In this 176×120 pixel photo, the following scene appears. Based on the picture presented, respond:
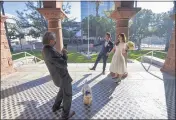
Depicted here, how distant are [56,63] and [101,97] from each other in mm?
1842

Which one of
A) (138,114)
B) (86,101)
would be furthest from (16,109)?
(138,114)

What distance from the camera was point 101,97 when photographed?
401cm

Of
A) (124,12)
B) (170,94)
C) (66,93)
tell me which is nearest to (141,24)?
(124,12)

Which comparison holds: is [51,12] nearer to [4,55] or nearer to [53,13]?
[53,13]

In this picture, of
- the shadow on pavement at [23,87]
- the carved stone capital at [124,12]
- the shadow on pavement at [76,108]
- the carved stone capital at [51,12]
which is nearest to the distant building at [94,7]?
the carved stone capital at [124,12]

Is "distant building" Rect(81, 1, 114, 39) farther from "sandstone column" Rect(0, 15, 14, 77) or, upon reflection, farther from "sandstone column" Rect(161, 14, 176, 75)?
"sandstone column" Rect(0, 15, 14, 77)

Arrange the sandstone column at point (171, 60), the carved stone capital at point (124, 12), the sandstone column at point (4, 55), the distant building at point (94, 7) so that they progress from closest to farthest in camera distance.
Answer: the carved stone capital at point (124, 12)
the sandstone column at point (4, 55)
the sandstone column at point (171, 60)
the distant building at point (94, 7)

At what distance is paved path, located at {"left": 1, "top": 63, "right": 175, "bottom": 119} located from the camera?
3195 mm

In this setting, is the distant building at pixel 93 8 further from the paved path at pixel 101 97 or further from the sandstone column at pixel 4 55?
the paved path at pixel 101 97

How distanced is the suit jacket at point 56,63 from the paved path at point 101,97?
849 millimetres

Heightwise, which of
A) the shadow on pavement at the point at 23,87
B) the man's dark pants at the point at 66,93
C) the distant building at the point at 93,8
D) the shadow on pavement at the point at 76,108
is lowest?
the shadow on pavement at the point at 76,108

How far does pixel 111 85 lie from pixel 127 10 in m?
2.51

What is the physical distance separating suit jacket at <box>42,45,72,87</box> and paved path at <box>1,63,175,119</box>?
33.4 inches

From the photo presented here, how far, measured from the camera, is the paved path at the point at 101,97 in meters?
3.20
